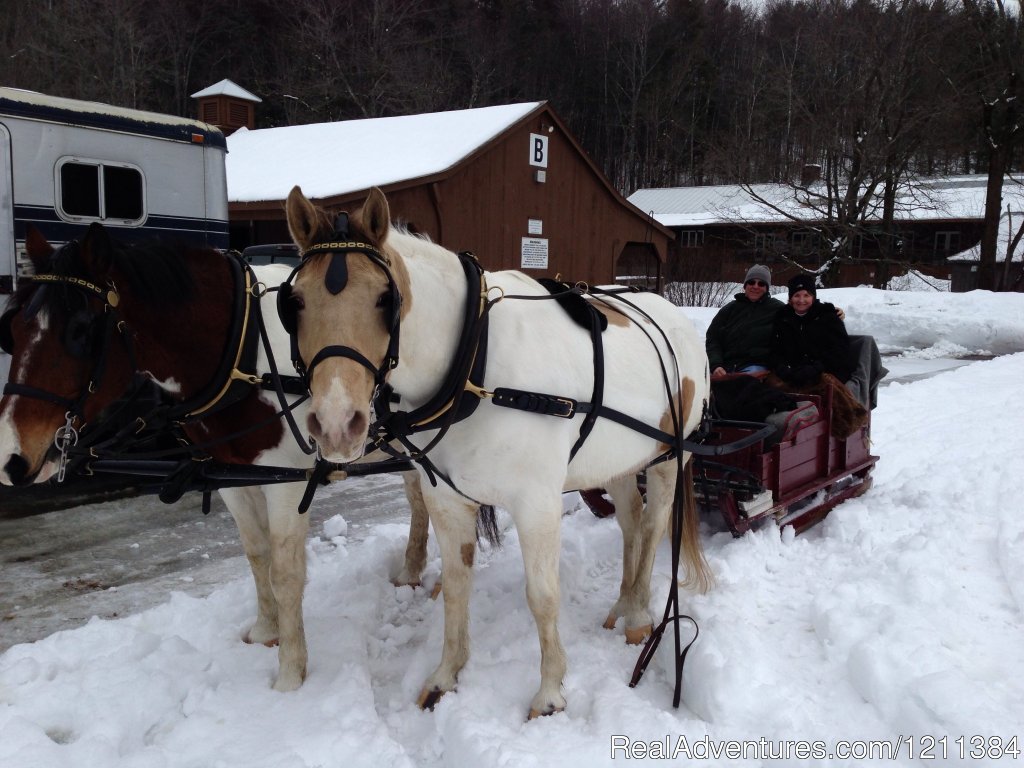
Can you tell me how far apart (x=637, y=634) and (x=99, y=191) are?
16.3 ft

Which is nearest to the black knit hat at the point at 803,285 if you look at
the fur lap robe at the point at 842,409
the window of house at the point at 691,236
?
the fur lap robe at the point at 842,409

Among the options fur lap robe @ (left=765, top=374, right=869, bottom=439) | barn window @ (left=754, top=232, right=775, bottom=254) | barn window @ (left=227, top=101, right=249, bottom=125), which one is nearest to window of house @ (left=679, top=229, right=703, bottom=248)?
barn window @ (left=754, top=232, right=775, bottom=254)

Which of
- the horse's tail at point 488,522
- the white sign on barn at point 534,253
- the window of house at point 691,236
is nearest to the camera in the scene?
the horse's tail at point 488,522

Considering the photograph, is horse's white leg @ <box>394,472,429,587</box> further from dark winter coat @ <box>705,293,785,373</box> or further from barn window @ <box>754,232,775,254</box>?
barn window @ <box>754,232,775,254</box>

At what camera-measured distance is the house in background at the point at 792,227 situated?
23.8 metres

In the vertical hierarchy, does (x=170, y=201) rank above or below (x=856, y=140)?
below

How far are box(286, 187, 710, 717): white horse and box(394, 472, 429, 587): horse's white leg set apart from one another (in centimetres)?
98

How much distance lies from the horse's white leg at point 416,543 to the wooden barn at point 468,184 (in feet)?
24.0

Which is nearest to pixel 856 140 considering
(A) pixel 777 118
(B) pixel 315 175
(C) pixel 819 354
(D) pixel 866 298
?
(D) pixel 866 298

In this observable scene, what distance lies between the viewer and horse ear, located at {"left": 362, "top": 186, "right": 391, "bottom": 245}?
207 cm

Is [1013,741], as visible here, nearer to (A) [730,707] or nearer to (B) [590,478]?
(A) [730,707]

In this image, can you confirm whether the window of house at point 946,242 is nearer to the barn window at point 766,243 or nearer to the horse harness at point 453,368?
the barn window at point 766,243

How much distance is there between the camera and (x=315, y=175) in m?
11.8

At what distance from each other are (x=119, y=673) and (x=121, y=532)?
2.12 m
